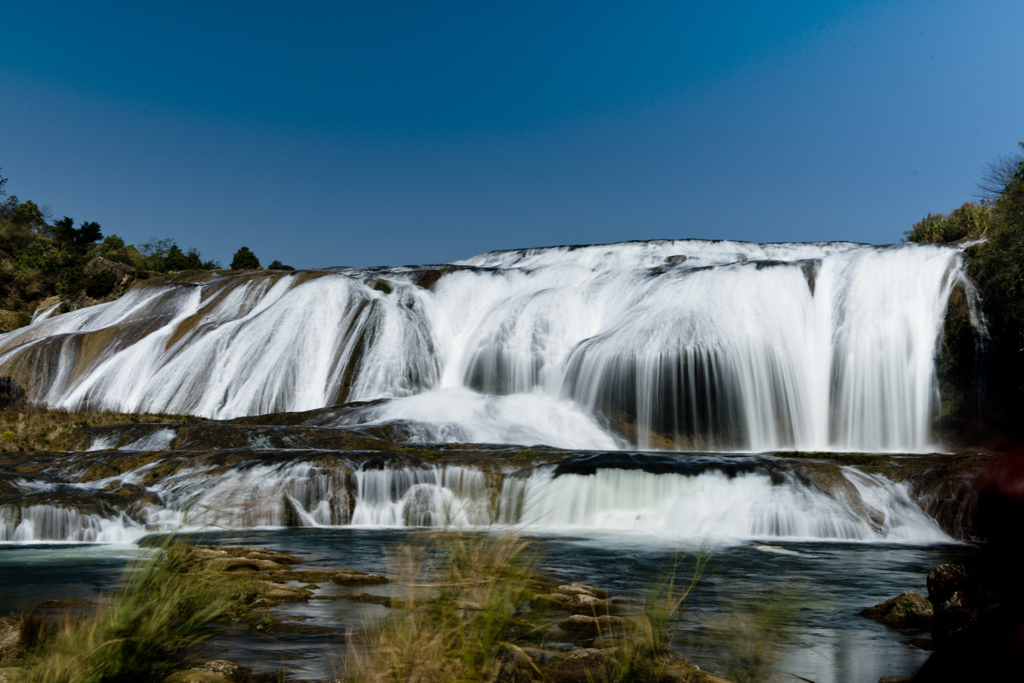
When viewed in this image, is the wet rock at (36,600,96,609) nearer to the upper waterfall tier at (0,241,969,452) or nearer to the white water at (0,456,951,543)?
the white water at (0,456,951,543)

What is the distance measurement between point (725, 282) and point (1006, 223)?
767 centimetres

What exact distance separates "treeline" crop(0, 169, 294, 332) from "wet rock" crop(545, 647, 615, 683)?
4457cm

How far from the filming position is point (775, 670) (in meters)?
4.61

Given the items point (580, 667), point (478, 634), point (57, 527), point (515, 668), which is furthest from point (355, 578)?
point (57, 527)

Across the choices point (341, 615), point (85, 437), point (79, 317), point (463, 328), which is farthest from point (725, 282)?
point (79, 317)

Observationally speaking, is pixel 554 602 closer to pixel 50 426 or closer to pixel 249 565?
pixel 249 565

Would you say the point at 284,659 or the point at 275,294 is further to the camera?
the point at 275,294

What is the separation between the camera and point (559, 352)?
26562 millimetres

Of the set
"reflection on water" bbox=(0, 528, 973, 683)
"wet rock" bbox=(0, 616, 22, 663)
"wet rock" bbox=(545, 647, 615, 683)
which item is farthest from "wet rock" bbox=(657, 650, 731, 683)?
"wet rock" bbox=(0, 616, 22, 663)

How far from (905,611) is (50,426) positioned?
21.4m

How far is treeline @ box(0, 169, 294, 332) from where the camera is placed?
143 feet

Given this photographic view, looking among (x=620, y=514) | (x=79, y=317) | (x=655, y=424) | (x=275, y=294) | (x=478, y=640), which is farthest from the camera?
(x=79, y=317)

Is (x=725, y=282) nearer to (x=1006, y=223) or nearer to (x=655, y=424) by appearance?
(x=655, y=424)

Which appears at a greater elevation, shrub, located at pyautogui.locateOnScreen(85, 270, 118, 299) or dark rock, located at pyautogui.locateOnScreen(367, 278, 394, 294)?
shrub, located at pyautogui.locateOnScreen(85, 270, 118, 299)
